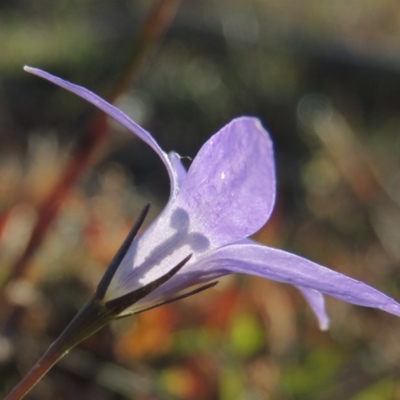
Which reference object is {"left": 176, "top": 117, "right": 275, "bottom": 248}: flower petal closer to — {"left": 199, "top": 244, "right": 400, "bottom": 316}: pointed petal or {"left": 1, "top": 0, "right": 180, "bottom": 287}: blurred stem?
{"left": 199, "top": 244, "right": 400, "bottom": 316}: pointed petal

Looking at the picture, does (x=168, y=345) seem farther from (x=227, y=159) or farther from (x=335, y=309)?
(x=227, y=159)

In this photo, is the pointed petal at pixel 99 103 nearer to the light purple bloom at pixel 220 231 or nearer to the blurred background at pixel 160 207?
the light purple bloom at pixel 220 231

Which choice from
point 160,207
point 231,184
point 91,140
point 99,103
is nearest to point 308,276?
point 231,184

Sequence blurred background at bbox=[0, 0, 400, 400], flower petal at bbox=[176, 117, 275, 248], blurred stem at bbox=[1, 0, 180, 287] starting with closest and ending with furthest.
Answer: flower petal at bbox=[176, 117, 275, 248] → blurred stem at bbox=[1, 0, 180, 287] → blurred background at bbox=[0, 0, 400, 400]

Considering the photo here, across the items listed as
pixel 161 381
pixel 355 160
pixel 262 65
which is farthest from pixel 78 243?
pixel 262 65

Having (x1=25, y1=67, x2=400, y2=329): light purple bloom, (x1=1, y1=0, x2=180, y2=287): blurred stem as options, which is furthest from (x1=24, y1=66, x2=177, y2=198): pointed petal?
(x1=1, y1=0, x2=180, y2=287): blurred stem

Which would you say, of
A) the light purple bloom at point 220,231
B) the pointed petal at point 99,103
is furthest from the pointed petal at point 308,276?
the pointed petal at point 99,103
